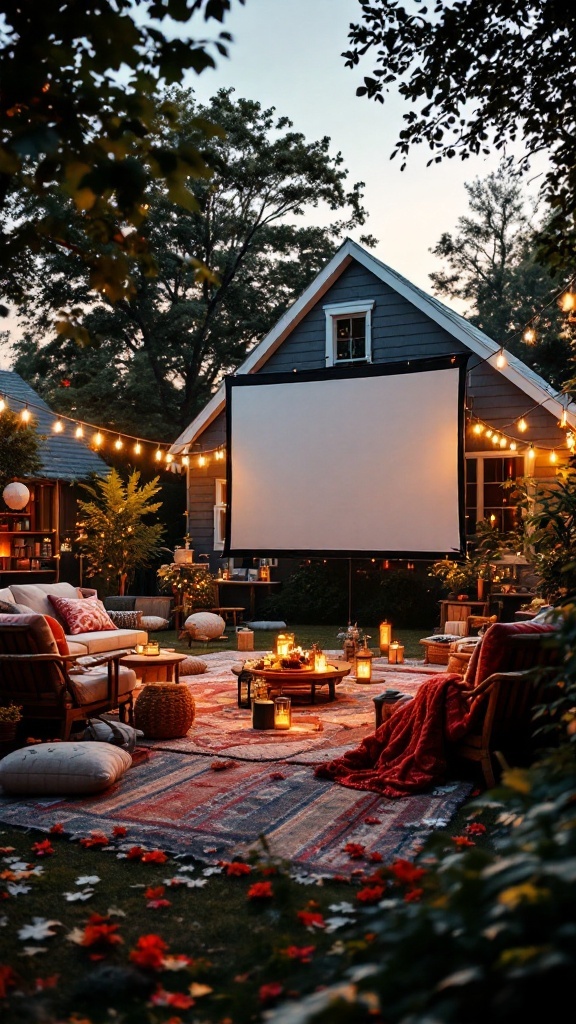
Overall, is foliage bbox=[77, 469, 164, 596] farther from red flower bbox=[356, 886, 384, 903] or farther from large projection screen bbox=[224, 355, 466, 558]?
red flower bbox=[356, 886, 384, 903]

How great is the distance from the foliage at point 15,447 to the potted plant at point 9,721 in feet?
23.1

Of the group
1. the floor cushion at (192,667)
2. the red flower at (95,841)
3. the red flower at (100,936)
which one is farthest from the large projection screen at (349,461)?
the red flower at (100,936)

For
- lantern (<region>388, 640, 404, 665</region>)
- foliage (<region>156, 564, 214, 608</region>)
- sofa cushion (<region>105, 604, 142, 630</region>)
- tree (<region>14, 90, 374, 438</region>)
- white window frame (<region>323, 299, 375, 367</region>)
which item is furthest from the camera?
tree (<region>14, 90, 374, 438</region>)

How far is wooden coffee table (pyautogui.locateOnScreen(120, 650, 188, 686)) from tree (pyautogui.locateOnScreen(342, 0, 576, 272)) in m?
4.01

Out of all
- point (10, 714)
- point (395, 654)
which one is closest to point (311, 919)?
point (10, 714)

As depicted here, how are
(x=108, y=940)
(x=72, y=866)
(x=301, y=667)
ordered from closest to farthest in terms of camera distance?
(x=108, y=940) → (x=72, y=866) → (x=301, y=667)

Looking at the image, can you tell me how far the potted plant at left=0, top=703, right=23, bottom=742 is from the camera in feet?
16.4

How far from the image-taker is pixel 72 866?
133 inches

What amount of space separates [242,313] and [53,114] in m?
16.6

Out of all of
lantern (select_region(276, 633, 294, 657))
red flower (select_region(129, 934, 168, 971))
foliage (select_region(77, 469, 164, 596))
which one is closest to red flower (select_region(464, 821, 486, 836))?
red flower (select_region(129, 934, 168, 971))

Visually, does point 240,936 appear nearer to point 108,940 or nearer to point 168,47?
point 108,940

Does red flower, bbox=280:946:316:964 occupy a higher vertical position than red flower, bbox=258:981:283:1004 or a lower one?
lower

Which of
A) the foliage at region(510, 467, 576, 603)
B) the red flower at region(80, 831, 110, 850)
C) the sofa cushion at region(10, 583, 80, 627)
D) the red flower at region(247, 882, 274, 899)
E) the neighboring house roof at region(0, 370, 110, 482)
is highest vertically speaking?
the neighboring house roof at region(0, 370, 110, 482)

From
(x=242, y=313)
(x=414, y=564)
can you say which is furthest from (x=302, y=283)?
(x=414, y=564)
